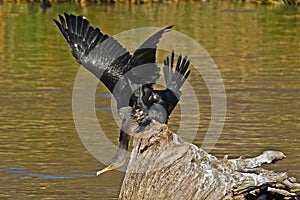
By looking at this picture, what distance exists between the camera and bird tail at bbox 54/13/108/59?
8602mm

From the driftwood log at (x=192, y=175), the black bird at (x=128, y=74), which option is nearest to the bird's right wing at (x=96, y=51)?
the black bird at (x=128, y=74)

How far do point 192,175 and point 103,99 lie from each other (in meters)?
5.60

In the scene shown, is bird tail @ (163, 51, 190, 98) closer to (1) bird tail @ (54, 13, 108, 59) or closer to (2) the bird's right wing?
(2) the bird's right wing

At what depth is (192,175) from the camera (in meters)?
7.34

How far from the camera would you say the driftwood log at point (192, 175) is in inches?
285

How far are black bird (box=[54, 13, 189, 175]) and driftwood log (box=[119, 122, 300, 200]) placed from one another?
27.1 inches

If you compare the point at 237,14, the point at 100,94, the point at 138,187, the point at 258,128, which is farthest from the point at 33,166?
the point at 237,14

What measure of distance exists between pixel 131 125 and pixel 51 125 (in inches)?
129

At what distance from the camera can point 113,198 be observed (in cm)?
823

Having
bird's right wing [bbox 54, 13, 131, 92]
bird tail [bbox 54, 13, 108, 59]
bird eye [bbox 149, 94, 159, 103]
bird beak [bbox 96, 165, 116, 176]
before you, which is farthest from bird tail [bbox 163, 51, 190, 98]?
bird beak [bbox 96, 165, 116, 176]

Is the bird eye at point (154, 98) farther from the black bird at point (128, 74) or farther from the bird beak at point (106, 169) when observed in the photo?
the bird beak at point (106, 169)

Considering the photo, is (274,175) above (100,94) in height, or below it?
above

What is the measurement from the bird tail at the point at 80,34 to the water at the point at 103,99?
1.22m

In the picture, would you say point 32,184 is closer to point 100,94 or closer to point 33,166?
point 33,166
